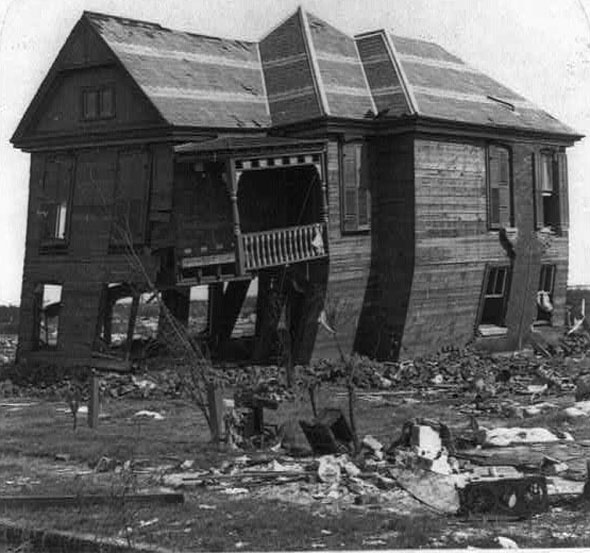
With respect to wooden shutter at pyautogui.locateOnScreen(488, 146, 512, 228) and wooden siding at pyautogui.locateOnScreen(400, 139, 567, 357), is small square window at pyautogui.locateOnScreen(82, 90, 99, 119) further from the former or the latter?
wooden shutter at pyautogui.locateOnScreen(488, 146, 512, 228)

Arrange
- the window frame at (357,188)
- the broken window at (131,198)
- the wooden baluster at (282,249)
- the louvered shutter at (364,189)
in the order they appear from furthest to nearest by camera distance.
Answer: the louvered shutter at (364,189)
the window frame at (357,188)
the broken window at (131,198)
the wooden baluster at (282,249)

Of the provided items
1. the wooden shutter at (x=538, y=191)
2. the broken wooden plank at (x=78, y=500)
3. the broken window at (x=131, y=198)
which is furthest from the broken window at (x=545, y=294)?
the broken wooden plank at (x=78, y=500)

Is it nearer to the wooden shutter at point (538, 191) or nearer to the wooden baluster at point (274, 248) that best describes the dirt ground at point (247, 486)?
the wooden baluster at point (274, 248)

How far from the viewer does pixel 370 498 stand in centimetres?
1183

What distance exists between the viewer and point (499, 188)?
29344mm

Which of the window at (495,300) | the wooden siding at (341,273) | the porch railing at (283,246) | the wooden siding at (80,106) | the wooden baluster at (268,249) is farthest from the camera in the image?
the window at (495,300)

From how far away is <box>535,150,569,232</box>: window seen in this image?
101 feet

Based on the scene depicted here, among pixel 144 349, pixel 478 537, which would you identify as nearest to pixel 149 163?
pixel 144 349

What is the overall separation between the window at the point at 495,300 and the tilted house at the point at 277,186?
101mm

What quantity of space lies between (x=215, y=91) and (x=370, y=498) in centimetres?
1694

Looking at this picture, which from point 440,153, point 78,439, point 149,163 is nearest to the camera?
point 78,439

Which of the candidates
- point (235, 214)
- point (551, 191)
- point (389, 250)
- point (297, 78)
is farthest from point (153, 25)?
point (551, 191)

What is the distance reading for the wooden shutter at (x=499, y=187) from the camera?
2908 centimetres

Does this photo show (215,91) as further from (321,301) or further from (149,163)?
(321,301)
